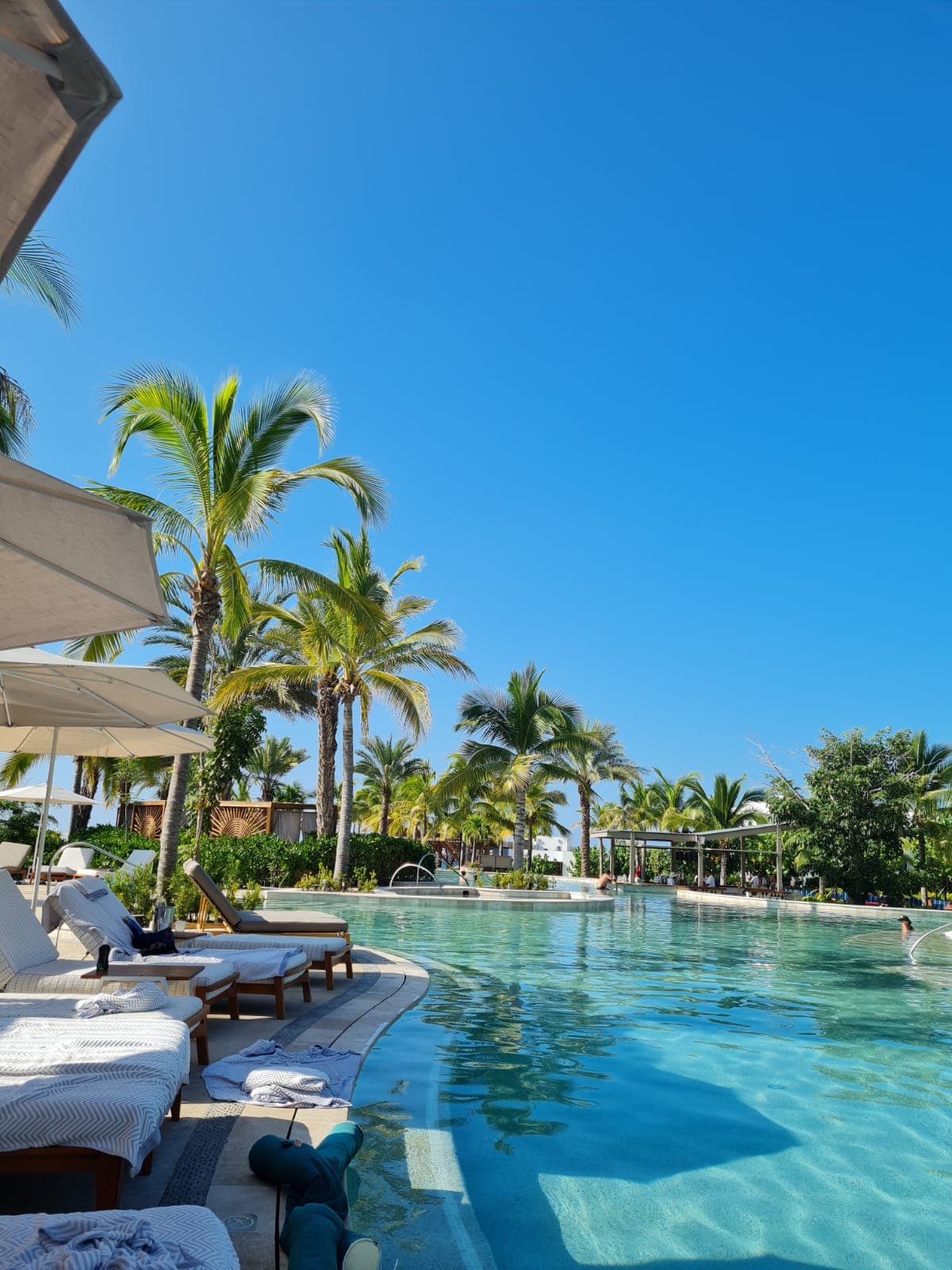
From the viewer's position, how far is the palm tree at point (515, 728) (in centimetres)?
2800

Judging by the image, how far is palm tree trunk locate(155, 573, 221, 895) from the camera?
11227 millimetres

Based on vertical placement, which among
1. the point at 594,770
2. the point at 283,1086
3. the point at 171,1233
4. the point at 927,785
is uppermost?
the point at 594,770

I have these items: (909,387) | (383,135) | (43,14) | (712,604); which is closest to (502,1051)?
(43,14)

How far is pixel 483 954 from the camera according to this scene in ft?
40.4

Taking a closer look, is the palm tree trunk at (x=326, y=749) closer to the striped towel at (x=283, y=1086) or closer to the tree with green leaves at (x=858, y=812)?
the tree with green leaves at (x=858, y=812)

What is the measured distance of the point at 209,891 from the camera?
7.97 meters

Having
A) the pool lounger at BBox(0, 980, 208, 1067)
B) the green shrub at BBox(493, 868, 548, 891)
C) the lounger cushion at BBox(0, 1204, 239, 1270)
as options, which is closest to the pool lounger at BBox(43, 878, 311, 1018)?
the pool lounger at BBox(0, 980, 208, 1067)

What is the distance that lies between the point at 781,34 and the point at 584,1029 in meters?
15.3

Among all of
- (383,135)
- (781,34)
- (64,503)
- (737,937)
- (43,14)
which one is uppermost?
(383,135)

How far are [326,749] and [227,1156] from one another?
65.9 feet

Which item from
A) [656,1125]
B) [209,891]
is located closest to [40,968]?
[209,891]

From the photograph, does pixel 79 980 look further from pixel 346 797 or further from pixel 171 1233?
pixel 346 797

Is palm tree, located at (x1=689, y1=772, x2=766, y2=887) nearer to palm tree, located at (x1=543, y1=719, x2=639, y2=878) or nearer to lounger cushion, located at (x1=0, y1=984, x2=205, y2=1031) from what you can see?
palm tree, located at (x1=543, y1=719, x2=639, y2=878)

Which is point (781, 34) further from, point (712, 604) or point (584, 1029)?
point (712, 604)
